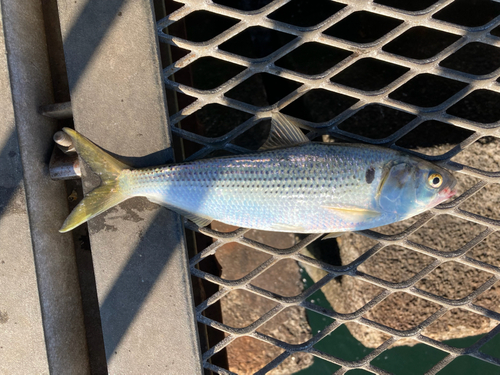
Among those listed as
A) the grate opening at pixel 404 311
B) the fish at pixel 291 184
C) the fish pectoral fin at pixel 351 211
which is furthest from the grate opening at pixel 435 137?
the grate opening at pixel 404 311

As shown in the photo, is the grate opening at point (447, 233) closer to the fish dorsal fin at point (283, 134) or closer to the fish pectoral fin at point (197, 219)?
the fish dorsal fin at point (283, 134)

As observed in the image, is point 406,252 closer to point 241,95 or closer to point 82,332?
point 241,95

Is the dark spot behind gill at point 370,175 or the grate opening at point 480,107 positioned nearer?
the dark spot behind gill at point 370,175

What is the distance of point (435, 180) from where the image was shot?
211cm

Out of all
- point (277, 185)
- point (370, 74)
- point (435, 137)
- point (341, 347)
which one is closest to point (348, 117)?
point (277, 185)

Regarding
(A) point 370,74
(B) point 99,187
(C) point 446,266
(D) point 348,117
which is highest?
(A) point 370,74

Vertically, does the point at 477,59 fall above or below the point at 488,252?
above

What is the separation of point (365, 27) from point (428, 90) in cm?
90

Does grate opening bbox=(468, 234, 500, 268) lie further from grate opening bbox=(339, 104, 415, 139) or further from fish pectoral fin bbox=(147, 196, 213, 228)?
fish pectoral fin bbox=(147, 196, 213, 228)

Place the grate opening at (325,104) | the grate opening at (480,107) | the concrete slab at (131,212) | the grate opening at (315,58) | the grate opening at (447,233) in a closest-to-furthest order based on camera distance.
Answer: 1. the concrete slab at (131,212)
2. the grate opening at (480,107)
3. the grate opening at (447,233)
4. the grate opening at (325,104)
5. the grate opening at (315,58)

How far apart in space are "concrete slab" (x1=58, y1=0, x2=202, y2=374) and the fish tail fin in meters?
0.13

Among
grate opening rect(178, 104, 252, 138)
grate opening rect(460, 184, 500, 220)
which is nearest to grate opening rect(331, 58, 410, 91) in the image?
grate opening rect(178, 104, 252, 138)

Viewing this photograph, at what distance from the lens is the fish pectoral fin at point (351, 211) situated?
83.9 inches

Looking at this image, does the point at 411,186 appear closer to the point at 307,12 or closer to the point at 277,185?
the point at 277,185
